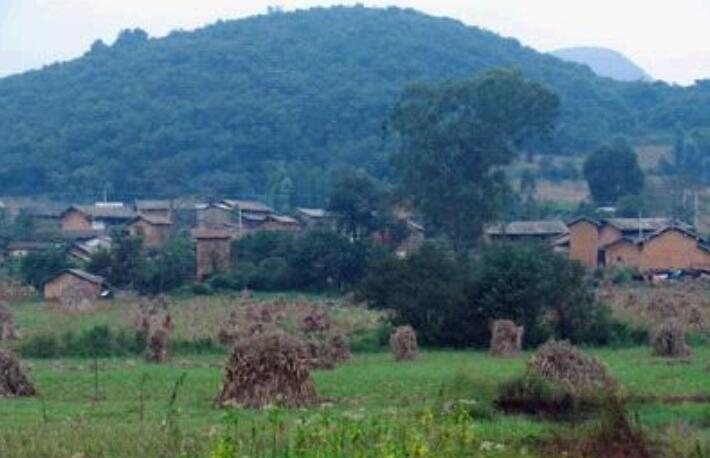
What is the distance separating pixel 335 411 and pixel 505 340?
56.5ft

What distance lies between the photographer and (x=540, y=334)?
41656 millimetres

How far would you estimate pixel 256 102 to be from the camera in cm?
12712

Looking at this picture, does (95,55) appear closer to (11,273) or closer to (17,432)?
(11,273)

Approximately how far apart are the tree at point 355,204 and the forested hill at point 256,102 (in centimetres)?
2740

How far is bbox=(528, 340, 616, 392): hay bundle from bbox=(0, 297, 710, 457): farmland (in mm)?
692

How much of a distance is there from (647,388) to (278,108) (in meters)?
101

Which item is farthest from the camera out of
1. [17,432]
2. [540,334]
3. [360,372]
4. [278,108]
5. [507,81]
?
[278,108]

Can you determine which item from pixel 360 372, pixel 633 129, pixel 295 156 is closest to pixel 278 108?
pixel 295 156

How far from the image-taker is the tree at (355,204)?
76062mm

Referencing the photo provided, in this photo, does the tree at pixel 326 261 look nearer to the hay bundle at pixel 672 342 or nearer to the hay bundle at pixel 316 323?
the hay bundle at pixel 316 323

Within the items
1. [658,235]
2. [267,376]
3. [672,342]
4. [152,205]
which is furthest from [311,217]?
[267,376]

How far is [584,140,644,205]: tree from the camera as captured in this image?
96688 mm

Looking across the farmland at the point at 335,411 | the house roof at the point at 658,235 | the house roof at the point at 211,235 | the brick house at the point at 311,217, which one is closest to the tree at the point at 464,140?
the house roof at the point at 658,235

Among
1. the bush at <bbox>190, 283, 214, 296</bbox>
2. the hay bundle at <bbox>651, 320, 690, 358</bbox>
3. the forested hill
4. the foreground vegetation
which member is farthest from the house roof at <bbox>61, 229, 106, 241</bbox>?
the hay bundle at <bbox>651, 320, 690, 358</bbox>
